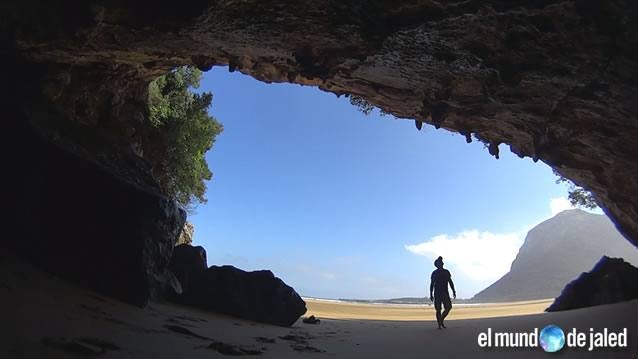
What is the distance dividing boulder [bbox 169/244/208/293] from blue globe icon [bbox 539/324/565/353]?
9.05 meters

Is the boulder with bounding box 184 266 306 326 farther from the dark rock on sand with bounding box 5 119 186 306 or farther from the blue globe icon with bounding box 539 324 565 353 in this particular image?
the blue globe icon with bounding box 539 324 565 353

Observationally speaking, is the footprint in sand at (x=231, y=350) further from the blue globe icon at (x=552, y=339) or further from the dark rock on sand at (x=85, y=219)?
the blue globe icon at (x=552, y=339)

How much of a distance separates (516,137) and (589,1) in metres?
5.44

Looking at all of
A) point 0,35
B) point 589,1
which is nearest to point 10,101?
point 0,35

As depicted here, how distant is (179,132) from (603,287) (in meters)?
16.5

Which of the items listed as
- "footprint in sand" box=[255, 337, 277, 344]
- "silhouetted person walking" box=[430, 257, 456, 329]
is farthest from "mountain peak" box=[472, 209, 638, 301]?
"footprint in sand" box=[255, 337, 277, 344]

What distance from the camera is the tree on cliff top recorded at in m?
16.8

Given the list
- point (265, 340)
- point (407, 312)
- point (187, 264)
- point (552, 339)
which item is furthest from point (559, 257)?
point (265, 340)

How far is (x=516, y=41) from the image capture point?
20.6 ft

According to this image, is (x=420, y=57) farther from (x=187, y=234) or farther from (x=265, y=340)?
(x=187, y=234)

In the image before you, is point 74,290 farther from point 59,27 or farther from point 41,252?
point 59,27

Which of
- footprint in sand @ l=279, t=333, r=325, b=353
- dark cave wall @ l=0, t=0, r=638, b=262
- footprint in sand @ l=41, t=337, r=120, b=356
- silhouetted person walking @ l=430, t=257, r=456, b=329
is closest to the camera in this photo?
footprint in sand @ l=41, t=337, r=120, b=356

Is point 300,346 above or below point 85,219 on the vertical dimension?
below

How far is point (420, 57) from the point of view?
7.44 meters
